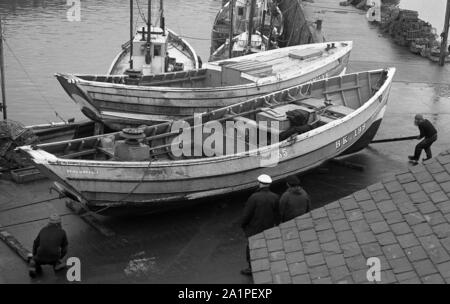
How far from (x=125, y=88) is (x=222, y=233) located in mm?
5764

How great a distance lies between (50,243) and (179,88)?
7549mm

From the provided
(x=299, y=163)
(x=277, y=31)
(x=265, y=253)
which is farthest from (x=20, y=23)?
(x=265, y=253)

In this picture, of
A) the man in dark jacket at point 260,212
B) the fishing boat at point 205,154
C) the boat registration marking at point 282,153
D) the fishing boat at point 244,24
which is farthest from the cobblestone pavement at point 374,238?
the fishing boat at point 244,24

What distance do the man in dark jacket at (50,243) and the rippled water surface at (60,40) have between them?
50.3 ft

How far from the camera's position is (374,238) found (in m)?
6.48

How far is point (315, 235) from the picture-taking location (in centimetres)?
690

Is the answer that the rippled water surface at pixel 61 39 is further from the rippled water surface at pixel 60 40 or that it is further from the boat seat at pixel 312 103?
the boat seat at pixel 312 103

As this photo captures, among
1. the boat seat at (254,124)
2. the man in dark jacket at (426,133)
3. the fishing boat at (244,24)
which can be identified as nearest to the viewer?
the boat seat at (254,124)

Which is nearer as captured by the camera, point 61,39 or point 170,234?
point 170,234

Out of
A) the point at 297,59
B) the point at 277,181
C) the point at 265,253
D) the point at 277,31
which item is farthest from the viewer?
the point at 277,31

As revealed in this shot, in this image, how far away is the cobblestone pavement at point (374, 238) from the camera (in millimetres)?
5988

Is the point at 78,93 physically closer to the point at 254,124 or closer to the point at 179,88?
the point at 179,88

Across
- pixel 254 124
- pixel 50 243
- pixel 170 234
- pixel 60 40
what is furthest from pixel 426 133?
pixel 60 40

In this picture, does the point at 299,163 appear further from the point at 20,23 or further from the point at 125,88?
the point at 20,23
